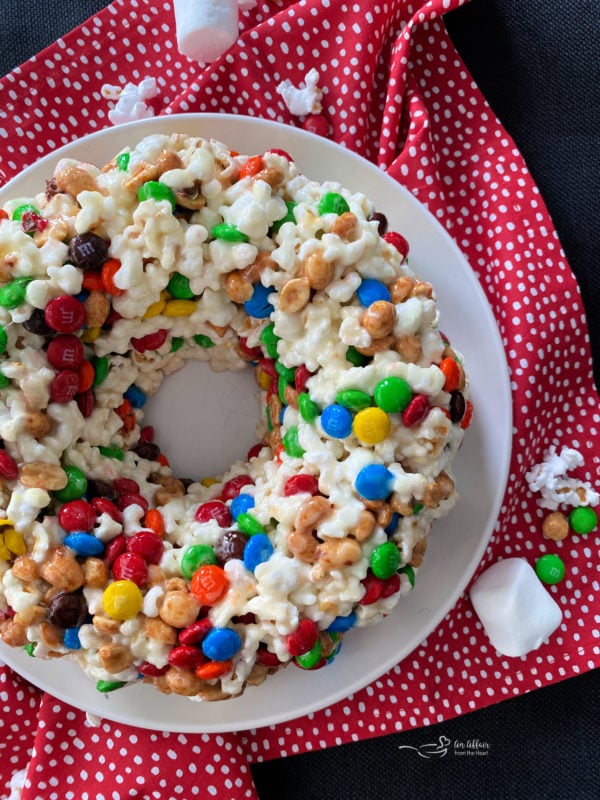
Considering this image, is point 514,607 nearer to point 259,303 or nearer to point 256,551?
point 256,551

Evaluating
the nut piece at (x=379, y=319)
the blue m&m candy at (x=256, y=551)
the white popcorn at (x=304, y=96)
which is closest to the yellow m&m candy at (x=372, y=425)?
the nut piece at (x=379, y=319)

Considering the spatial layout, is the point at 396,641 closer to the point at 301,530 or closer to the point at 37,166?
the point at 301,530

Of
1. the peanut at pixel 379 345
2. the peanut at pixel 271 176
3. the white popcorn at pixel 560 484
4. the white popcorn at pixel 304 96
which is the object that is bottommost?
the white popcorn at pixel 560 484

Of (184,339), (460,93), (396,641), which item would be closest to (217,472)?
(184,339)

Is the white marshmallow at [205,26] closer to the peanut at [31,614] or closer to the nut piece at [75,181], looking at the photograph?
the nut piece at [75,181]

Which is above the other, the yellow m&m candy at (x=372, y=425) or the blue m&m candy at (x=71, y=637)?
the yellow m&m candy at (x=372, y=425)

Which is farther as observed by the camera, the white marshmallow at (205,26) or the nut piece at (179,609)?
the white marshmallow at (205,26)

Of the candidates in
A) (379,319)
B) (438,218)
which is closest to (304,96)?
(438,218)
